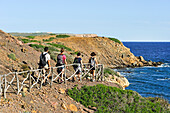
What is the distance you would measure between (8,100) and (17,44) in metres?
12.1

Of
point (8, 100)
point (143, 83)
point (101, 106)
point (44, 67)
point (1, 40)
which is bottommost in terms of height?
point (143, 83)

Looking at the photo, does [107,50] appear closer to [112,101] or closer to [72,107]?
[112,101]

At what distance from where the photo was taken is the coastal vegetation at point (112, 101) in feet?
43.5

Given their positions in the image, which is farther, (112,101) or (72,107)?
(112,101)

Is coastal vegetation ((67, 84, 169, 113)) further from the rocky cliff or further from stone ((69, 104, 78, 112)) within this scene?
the rocky cliff

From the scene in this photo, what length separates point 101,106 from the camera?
13.1m

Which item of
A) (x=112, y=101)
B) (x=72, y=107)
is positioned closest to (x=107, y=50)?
(x=112, y=101)

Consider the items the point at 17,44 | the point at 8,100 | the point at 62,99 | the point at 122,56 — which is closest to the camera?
the point at 8,100

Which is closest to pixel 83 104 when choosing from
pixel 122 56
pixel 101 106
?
pixel 101 106

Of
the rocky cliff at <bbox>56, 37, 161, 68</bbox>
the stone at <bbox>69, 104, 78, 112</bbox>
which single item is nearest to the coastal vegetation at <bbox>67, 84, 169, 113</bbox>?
the stone at <bbox>69, 104, 78, 112</bbox>

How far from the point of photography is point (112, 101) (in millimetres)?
13805

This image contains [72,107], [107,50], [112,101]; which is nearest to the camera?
[72,107]

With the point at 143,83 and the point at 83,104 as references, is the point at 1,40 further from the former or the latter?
the point at 143,83

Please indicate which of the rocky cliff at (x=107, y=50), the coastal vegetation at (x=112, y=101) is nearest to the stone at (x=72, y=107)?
the coastal vegetation at (x=112, y=101)
